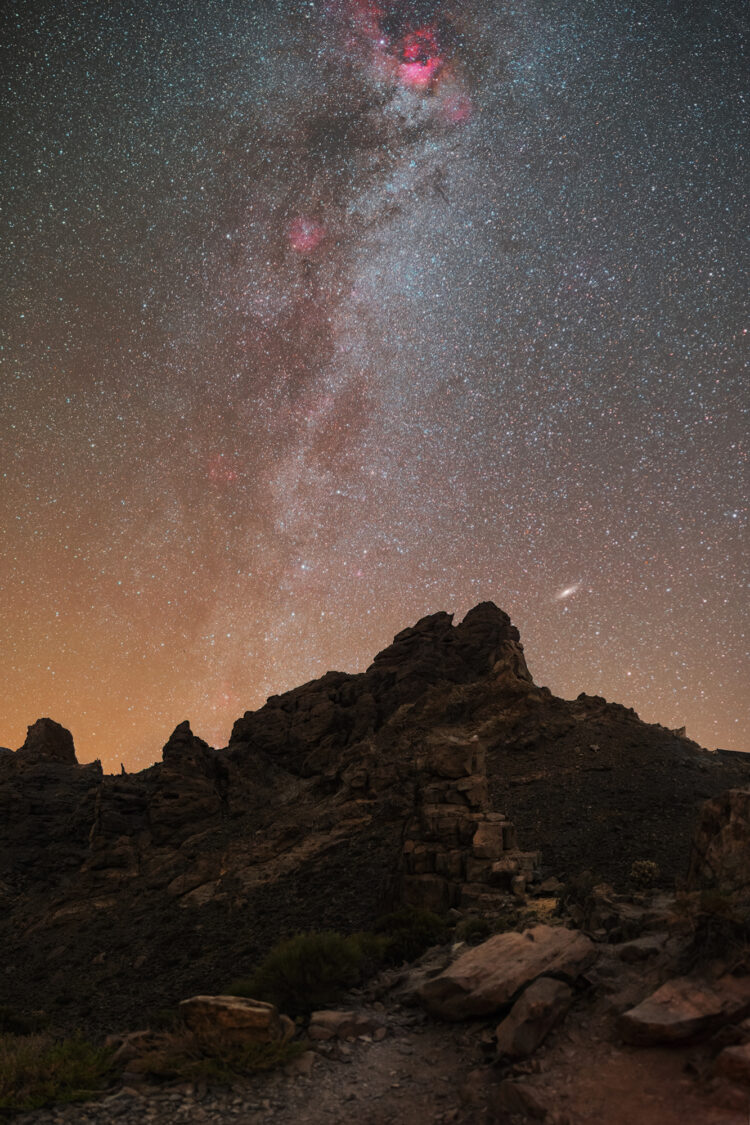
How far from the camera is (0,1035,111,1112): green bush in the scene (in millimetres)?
9820

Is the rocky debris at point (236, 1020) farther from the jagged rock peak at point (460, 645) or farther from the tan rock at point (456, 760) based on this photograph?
the jagged rock peak at point (460, 645)

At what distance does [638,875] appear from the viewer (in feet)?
66.7

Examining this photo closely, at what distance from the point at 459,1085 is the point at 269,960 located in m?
5.98

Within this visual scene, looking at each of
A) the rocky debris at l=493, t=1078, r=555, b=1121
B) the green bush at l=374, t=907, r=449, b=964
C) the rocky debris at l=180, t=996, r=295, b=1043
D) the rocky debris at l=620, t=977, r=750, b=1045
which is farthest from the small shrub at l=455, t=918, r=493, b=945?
the rocky debris at l=493, t=1078, r=555, b=1121

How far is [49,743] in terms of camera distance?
225 ft

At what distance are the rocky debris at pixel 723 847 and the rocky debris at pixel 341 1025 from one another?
7113mm

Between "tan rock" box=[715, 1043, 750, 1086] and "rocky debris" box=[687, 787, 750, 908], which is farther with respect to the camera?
"rocky debris" box=[687, 787, 750, 908]

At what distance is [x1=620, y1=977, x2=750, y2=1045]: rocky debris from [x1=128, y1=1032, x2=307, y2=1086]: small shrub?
5563 mm

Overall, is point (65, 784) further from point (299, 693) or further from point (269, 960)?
point (269, 960)

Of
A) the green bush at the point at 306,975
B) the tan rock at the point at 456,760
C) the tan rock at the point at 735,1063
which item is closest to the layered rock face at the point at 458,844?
the tan rock at the point at 456,760

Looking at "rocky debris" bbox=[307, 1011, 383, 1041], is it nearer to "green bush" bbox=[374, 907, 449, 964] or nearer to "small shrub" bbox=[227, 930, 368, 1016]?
"small shrub" bbox=[227, 930, 368, 1016]

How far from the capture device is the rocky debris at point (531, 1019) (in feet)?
31.0

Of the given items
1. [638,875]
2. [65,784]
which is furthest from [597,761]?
[65,784]

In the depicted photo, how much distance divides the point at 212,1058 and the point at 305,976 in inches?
126
